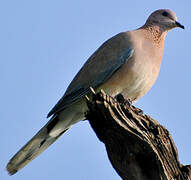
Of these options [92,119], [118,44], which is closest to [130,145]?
[92,119]

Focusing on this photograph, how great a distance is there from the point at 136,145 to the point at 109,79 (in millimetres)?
2385

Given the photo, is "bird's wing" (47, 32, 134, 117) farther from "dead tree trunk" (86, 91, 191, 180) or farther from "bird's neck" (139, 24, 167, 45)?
"dead tree trunk" (86, 91, 191, 180)

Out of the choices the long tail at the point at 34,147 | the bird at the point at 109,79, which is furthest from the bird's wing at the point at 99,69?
the long tail at the point at 34,147

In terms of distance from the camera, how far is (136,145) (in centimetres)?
422

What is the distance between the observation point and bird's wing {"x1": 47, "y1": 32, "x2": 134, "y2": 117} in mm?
6492

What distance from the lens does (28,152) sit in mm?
6207

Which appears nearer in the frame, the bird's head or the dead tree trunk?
the dead tree trunk

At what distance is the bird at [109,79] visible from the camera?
641 cm

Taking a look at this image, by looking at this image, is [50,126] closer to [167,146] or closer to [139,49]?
[139,49]

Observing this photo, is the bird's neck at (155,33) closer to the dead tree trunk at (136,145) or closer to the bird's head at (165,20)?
the bird's head at (165,20)

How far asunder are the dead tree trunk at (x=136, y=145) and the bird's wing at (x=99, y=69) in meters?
2.10

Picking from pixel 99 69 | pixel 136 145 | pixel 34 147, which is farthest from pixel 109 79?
pixel 136 145

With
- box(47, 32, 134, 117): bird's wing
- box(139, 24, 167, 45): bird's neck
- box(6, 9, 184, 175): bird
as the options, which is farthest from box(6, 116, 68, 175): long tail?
box(139, 24, 167, 45): bird's neck

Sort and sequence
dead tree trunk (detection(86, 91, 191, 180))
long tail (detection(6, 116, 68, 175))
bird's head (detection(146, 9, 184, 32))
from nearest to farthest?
dead tree trunk (detection(86, 91, 191, 180)) < long tail (detection(6, 116, 68, 175)) < bird's head (detection(146, 9, 184, 32))
